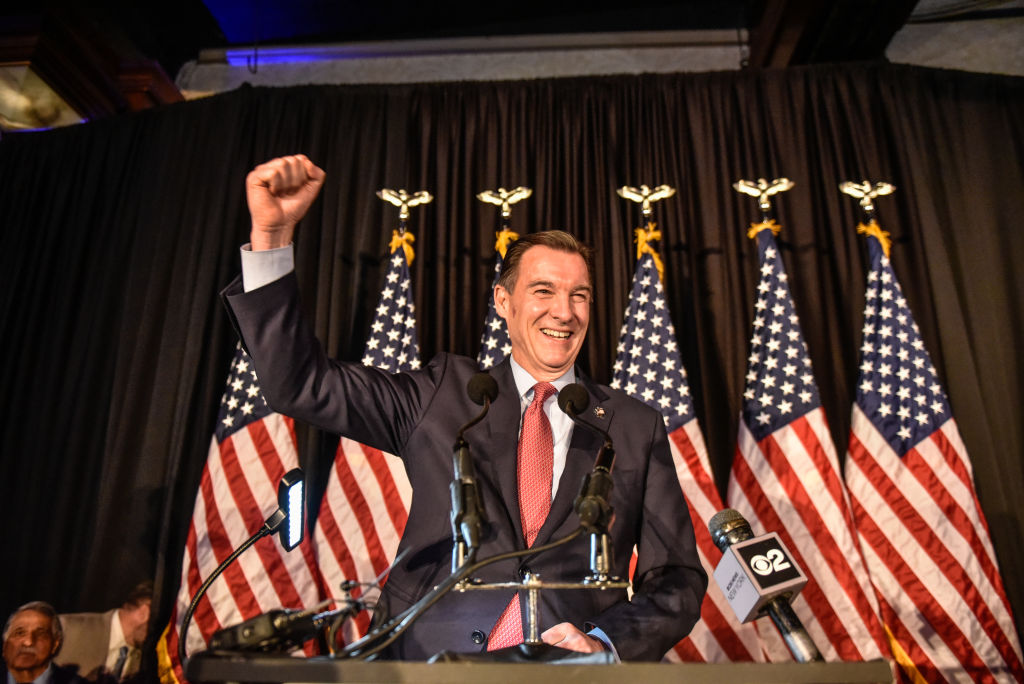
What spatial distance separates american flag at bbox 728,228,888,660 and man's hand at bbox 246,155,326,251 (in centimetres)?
238

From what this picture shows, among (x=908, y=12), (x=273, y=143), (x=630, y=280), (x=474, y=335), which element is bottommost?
(x=474, y=335)

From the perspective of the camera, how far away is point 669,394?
3.43 metres

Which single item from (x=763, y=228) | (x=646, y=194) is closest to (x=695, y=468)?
(x=763, y=228)

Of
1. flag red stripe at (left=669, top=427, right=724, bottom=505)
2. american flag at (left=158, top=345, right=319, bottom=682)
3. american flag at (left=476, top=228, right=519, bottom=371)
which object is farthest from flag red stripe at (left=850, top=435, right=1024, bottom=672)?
american flag at (left=158, top=345, right=319, bottom=682)

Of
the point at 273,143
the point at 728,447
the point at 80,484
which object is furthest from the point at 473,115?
the point at 80,484

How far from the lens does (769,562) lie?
55.2 inches

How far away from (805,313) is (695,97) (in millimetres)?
1345

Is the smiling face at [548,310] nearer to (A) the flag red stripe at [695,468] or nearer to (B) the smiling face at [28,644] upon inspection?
(A) the flag red stripe at [695,468]

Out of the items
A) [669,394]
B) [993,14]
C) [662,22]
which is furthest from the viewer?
[662,22]

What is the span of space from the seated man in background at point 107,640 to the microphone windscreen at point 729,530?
2707mm

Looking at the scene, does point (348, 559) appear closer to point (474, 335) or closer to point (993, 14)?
point (474, 335)

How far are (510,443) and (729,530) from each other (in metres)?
0.53

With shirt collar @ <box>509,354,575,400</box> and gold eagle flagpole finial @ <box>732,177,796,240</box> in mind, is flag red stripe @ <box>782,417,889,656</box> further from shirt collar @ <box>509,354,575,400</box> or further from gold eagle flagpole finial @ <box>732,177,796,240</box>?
shirt collar @ <box>509,354,575,400</box>

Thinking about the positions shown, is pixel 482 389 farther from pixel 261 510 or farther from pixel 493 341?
pixel 261 510
